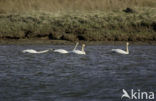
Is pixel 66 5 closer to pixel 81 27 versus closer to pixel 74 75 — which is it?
pixel 81 27

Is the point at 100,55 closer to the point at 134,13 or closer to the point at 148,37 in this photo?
the point at 148,37

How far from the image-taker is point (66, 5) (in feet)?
157

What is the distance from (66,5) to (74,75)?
2865 cm

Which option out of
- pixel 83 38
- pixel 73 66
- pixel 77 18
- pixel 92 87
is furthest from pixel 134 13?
pixel 92 87

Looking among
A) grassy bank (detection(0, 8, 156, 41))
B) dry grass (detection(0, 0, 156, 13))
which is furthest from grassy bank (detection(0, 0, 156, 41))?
dry grass (detection(0, 0, 156, 13))

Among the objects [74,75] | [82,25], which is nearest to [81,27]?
[82,25]

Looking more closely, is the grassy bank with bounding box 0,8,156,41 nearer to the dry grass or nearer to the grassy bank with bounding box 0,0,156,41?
the grassy bank with bounding box 0,0,156,41

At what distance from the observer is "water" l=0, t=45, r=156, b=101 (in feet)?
51.4

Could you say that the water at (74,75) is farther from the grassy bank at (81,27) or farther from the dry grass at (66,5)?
the dry grass at (66,5)

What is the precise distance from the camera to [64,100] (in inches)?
582

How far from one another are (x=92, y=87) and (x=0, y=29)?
19357 mm

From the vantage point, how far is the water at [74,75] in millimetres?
15672

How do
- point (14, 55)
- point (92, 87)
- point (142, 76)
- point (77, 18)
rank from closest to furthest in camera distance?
point (92, 87)
point (142, 76)
point (14, 55)
point (77, 18)

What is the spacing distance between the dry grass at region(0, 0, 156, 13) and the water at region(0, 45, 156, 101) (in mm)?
17109
